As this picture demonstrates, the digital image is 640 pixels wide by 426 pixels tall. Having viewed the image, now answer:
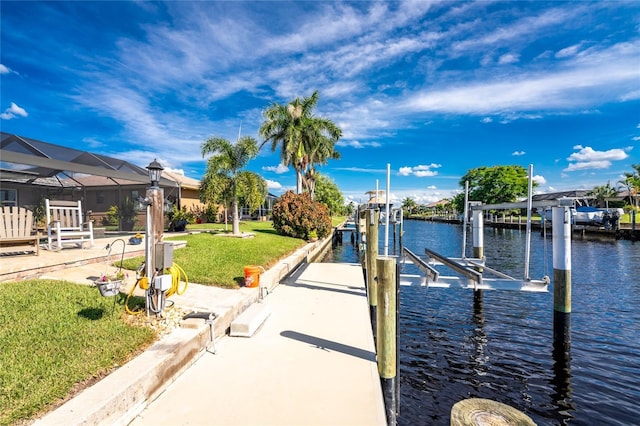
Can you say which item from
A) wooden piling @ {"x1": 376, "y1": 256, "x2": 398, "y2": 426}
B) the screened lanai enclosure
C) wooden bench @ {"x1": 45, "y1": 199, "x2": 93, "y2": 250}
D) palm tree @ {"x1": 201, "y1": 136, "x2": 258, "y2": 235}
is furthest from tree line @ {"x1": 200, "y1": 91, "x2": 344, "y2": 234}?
wooden piling @ {"x1": 376, "y1": 256, "x2": 398, "y2": 426}

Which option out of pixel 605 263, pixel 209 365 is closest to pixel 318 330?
pixel 209 365

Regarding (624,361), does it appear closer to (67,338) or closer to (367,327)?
(367,327)

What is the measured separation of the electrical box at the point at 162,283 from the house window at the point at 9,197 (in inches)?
607

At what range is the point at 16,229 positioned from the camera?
7.98 m

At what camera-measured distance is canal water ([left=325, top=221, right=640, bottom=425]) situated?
4.96 metres

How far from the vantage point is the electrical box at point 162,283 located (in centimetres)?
502

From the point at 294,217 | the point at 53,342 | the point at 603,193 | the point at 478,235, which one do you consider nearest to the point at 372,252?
the point at 478,235

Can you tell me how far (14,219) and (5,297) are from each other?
4.01m

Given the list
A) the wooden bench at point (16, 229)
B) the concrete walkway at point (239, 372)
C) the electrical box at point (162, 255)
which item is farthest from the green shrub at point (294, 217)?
the electrical box at point (162, 255)

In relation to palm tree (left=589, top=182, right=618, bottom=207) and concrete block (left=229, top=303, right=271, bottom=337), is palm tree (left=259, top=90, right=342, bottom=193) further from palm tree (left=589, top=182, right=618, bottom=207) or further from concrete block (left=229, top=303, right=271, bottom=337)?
palm tree (left=589, top=182, right=618, bottom=207)

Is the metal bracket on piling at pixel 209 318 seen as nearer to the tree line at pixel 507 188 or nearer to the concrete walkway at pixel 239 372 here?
the concrete walkway at pixel 239 372

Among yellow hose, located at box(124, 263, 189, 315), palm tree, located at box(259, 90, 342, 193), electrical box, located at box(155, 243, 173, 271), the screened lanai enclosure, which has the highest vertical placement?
palm tree, located at box(259, 90, 342, 193)

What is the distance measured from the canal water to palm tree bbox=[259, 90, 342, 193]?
745 inches

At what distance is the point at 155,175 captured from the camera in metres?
5.51
